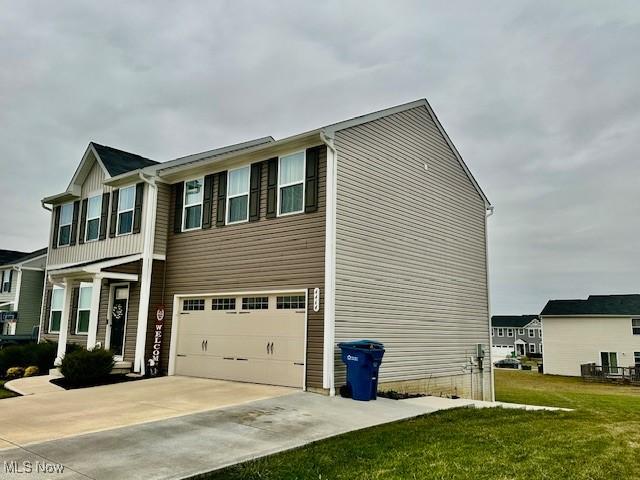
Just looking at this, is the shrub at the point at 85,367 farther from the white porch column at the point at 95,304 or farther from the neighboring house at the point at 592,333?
the neighboring house at the point at 592,333

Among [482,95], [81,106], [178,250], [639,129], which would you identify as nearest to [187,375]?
[178,250]

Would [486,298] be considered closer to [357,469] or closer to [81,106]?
[357,469]

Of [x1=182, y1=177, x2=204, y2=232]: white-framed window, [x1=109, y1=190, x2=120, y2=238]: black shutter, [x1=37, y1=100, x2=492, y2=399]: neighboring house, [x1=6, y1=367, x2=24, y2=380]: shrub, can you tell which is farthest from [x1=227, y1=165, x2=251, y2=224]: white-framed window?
[x1=6, y1=367, x2=24, y2=380]: shrub

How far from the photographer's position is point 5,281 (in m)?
28.4

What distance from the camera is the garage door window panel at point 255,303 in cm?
1223

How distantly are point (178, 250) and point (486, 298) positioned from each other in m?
9.86

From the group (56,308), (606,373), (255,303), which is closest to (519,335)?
(606,373)

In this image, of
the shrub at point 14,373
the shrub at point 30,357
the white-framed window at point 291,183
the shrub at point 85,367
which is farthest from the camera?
the shrub at point 30,357

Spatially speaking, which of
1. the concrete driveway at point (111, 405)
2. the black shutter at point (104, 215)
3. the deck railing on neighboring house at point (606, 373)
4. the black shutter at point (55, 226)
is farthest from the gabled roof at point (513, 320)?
the concrete driveway at point (111, 405)

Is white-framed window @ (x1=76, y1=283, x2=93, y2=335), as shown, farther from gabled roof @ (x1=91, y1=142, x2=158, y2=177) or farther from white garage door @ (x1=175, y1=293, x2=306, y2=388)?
white garage door @ (x1=175, y1=293, x2=306, y2=388)

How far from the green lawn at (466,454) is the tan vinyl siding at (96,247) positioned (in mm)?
9911

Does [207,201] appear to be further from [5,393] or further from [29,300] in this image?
[29,300]

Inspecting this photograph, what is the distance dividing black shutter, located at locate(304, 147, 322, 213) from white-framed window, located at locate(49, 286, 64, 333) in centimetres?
1150

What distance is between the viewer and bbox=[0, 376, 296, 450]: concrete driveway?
24.9ft
